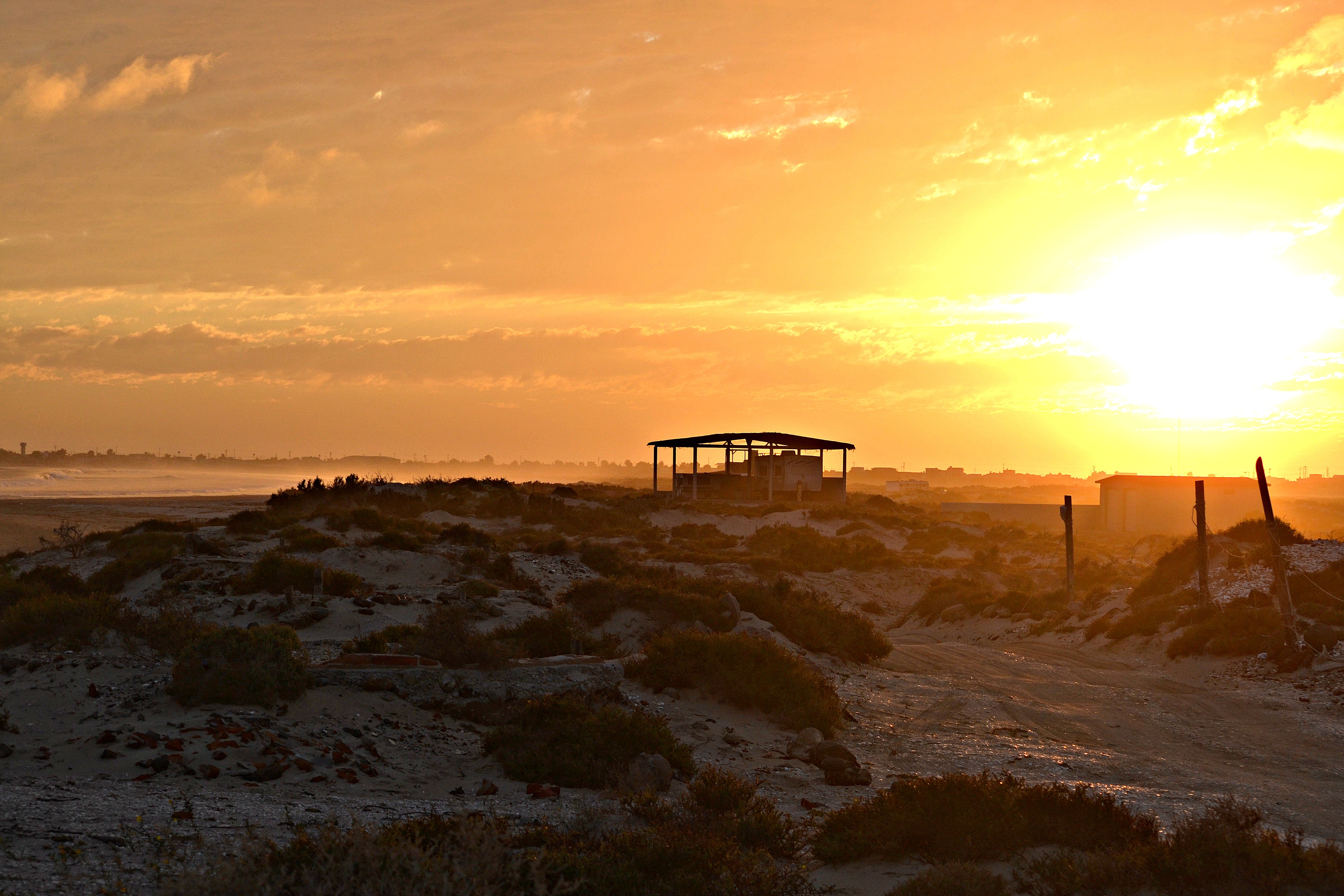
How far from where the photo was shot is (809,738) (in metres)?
10.7

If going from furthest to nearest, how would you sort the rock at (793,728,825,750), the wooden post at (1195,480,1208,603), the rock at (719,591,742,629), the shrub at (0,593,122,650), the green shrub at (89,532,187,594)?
the green shrub at (89,532,187,594) → the wooden post at (1195,480,1208,603) → the rock at (719,591,742,629) → the shrub at (0,593,122,650) → the rock at (793,728,825,750)

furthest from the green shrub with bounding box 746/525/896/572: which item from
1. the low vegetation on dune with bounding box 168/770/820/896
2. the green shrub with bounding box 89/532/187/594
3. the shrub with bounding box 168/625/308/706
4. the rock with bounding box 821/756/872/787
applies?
the low vegetation on dune with bounding box 168/770/820/896

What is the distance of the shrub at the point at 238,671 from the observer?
9.30 m

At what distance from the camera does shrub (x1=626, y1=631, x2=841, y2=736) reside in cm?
1176

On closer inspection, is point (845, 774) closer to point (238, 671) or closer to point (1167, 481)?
point (238, 671)

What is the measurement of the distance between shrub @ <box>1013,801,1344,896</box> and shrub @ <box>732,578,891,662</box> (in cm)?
1128

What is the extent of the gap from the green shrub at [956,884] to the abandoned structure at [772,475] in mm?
41507

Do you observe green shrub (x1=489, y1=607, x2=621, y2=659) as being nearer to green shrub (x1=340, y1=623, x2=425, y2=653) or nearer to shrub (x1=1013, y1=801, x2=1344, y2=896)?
green shrub (x1=340, y1=623, x2=425, y2=653)

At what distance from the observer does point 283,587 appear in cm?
1764

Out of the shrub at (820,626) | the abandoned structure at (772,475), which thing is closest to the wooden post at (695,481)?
the abandoned structure at (772,475)

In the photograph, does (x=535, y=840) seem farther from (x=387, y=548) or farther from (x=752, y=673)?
(x=387, y=548)

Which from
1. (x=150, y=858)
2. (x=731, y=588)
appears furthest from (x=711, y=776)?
(x=731, y=588)

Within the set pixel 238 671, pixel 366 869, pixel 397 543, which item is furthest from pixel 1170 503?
pixel 366 869

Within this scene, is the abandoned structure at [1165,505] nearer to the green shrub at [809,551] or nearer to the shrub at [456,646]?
the green shrub at [809,551]
